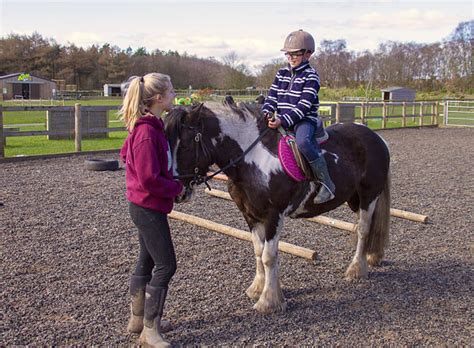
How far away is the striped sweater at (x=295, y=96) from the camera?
400 cm

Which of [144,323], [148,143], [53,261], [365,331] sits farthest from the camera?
[53,261]

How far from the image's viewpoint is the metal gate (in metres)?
26.0

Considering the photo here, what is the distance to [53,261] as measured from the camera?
510cm

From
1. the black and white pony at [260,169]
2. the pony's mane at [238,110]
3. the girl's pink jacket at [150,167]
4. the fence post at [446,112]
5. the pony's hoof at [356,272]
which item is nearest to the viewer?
the girl's pink jacket at [150,167]

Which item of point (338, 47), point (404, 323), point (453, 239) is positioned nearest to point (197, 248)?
point (404, 323)

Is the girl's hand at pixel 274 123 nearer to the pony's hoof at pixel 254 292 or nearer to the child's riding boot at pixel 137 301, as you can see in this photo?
the pony's hoof at pixel 254 292

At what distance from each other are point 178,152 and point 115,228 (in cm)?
320

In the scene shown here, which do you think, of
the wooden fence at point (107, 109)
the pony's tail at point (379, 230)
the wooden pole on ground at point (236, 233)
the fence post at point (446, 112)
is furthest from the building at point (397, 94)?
the pony's tail at point (379, 230)

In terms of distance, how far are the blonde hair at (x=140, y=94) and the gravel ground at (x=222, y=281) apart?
62.9 inches

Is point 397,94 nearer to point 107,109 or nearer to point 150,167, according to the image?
point 107,109

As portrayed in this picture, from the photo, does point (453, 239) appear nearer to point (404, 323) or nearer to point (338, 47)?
point (404, 323)

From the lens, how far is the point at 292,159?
13.2 feet

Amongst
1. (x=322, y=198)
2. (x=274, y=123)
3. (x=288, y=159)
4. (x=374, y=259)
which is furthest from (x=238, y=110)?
(x=374, y=259)

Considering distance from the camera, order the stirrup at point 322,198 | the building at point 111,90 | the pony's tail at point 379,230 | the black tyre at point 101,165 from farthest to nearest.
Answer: the building at point 111,90 < the black tyre at point 101,165 < the pony's tail at point 379,230 < the stirrup at point 322,198
